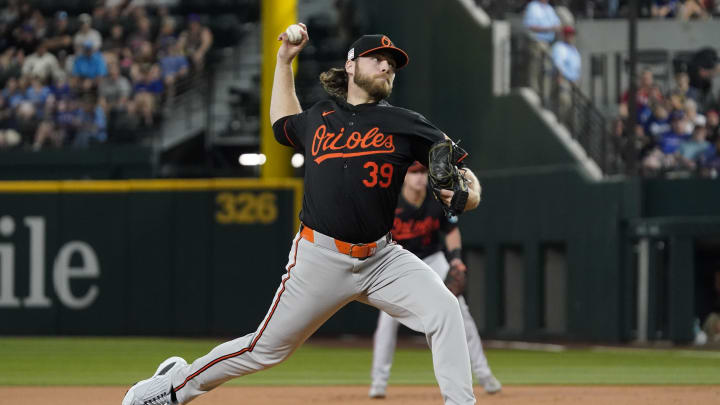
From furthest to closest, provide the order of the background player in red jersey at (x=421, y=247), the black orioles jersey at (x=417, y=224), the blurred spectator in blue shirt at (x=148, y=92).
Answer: the blurred spectator in blue shirt at (x=148, y=92) < the black orioles jersey at (x=417, y=224) < the background player in red jersey at (x=421, y=247)

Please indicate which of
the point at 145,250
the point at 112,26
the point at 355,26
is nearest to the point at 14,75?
the point at 112,26

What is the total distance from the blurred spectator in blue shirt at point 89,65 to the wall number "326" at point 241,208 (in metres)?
3.29

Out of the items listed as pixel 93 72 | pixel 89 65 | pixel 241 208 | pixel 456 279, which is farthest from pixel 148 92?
pixel 456 279

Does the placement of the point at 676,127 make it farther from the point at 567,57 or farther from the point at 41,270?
the point at 41,270

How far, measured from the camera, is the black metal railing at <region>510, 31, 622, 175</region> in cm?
1850

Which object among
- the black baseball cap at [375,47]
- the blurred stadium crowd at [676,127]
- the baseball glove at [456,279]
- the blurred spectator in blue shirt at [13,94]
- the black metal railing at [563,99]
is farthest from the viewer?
the blurred spectator in blue shirt at [13,94]

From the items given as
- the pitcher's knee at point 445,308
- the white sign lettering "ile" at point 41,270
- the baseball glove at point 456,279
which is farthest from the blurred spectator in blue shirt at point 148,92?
the pitcher's knee at point 445,308

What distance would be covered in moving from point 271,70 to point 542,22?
438cm

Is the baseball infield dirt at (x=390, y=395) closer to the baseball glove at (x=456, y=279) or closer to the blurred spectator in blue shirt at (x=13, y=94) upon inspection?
the baseball glove at (x=456, y=279)

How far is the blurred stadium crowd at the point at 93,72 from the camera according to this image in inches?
805

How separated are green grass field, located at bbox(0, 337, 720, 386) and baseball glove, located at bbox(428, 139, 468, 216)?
5.60 m

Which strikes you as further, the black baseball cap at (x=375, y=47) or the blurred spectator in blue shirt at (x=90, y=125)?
the blurred spectator in blue shirt at (x=90, y=125)

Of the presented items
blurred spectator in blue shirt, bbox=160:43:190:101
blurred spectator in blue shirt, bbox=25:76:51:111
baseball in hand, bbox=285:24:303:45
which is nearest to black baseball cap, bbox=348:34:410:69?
baseball in hand, bbox=285:24:303:45

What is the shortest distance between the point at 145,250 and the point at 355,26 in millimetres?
5643
